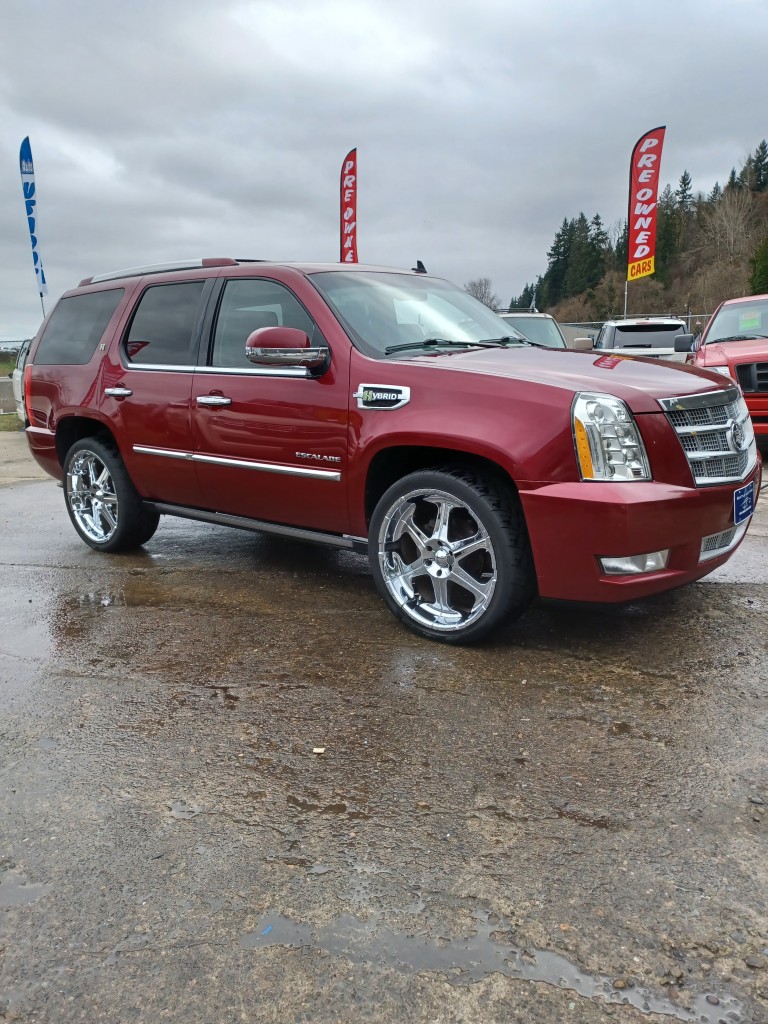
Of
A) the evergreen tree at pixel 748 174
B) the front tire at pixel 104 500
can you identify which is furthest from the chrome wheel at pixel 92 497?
the evergreen tree at pixel 748 174

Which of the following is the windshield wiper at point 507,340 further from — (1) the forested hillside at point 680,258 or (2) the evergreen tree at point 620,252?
(2) the evergreen tree at point 620,252

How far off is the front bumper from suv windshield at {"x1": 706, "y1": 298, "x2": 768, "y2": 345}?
6655 millimetres

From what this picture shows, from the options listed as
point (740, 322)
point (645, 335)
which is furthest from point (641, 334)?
point (740, 322)

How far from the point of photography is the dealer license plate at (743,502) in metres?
3.46

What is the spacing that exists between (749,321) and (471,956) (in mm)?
9095

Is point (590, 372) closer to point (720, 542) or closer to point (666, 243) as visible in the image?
point (720, 542)

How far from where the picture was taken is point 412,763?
260cm

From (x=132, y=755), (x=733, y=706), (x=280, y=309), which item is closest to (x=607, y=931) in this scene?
(x=733, y=706)

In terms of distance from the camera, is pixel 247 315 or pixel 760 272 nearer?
pixel 247 315

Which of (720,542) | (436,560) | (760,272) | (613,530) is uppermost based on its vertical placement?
(760,272)

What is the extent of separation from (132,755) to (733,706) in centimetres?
213

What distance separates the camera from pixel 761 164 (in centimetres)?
8719

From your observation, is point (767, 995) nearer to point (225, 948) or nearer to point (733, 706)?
point (225, 948)

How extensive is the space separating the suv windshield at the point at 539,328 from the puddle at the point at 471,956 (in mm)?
10668
